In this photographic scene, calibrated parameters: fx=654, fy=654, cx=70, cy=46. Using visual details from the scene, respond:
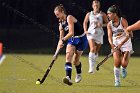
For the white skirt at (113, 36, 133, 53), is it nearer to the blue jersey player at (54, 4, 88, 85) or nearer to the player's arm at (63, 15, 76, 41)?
the blue jersey player at (54, 4, 88, 85)

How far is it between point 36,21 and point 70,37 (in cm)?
1200

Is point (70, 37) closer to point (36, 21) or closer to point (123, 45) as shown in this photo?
point (123, 45)

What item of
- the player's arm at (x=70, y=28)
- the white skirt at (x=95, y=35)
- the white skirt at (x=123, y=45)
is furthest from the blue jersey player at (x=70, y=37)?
the white skirt at (x=95, y=35)

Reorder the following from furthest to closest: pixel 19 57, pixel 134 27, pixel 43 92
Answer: pixel 19 57
pixel 43 92
pixel 134 27

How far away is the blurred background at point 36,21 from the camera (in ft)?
77.6

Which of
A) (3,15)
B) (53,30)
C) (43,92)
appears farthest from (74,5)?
(43,92)

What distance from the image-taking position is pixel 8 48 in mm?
24078

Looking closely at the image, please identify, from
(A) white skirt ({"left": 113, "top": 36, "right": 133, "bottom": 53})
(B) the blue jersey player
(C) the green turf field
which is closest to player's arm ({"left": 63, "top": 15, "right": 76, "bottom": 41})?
(B) the blue jersey player

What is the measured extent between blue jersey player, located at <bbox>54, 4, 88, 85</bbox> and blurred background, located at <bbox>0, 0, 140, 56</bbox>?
11024 millimetres

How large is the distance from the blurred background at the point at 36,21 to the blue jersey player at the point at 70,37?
11024mm

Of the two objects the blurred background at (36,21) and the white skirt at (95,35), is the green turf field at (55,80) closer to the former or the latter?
the white skirt at (95,35)

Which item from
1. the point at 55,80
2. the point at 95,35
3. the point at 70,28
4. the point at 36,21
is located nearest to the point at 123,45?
the point at 55,80

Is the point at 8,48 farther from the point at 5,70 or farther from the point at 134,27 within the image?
the point at 134,27

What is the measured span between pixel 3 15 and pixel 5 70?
886cm
